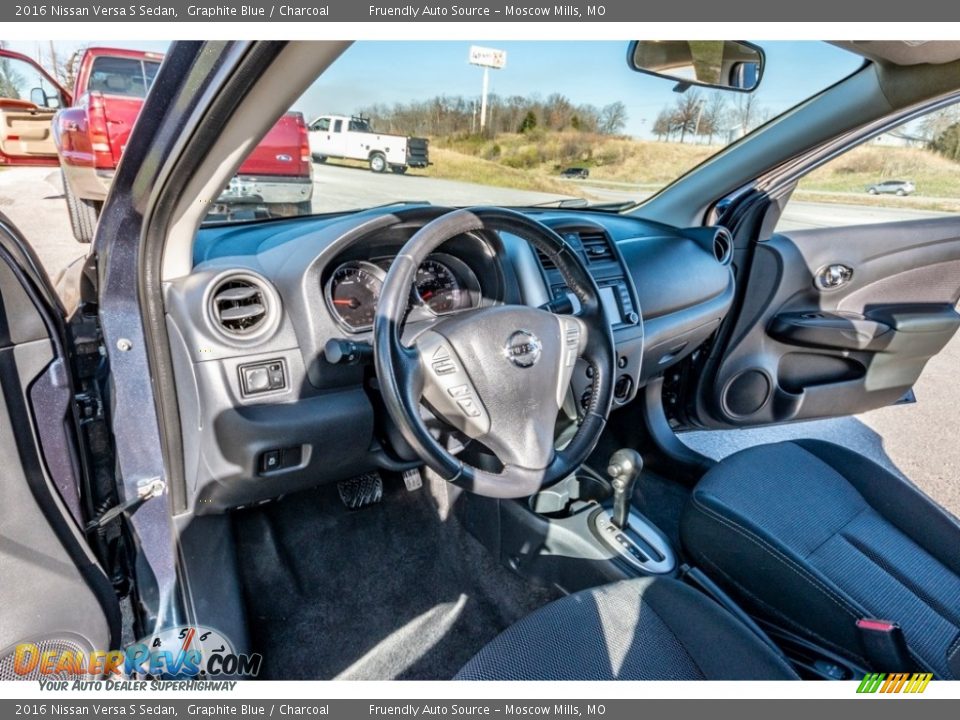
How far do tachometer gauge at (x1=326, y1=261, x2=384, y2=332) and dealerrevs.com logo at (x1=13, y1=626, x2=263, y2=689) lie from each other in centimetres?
96

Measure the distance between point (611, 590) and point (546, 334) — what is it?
2.05ft

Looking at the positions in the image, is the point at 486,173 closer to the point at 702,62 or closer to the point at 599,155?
the point at 599,155

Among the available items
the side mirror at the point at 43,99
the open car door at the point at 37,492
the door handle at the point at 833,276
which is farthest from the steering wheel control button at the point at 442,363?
the door handle at the point at 833,276

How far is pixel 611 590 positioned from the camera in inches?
51.6

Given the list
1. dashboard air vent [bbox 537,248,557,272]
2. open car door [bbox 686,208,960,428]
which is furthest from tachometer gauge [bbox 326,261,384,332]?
open car door [bbox 686,208,960,428]

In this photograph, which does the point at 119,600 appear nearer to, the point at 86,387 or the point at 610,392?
the point at 86,387

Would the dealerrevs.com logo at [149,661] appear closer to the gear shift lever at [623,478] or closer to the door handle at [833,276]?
the gear shift lever at [623,478]

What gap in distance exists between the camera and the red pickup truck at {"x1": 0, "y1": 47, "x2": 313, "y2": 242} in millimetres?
1613

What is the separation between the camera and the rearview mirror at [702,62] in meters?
1.50

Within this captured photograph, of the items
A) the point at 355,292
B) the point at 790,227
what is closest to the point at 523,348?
the point at 355,292

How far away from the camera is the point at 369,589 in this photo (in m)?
1.96

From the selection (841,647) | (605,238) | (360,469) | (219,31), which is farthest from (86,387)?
(841,647)

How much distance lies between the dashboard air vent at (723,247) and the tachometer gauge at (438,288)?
1.16m

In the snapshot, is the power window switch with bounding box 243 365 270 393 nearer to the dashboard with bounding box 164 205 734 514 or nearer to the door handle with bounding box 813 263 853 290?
the dashboard with bounding box 164 205 734 514
